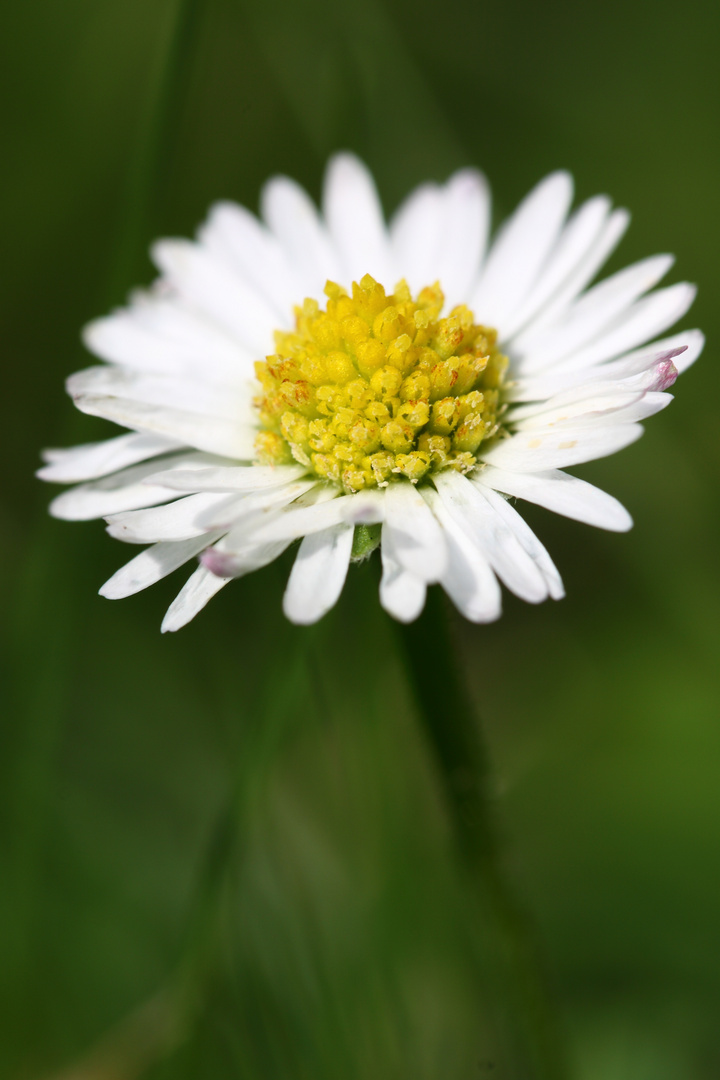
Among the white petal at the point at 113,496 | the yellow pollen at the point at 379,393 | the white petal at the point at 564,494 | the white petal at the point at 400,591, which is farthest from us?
the white petal at the point at 113,496

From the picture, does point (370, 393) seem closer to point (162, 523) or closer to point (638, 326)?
point (162, 523)

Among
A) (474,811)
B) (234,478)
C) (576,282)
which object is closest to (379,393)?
(234,478)

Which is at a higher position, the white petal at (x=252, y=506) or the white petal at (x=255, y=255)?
the white petal at (x=255, y=255)

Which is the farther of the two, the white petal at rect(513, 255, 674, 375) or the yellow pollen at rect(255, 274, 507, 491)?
the white petal at rect(513, 255, 674, 375)

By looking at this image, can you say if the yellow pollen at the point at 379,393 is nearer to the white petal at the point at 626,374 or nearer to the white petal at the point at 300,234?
Answer: the white petal at the point at 626,374

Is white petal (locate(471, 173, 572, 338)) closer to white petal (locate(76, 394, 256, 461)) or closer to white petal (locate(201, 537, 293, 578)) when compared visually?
white petal (locate(76, 394, 256, 461))

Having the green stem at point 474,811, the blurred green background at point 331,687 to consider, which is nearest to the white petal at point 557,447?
the green stem at point 474,811

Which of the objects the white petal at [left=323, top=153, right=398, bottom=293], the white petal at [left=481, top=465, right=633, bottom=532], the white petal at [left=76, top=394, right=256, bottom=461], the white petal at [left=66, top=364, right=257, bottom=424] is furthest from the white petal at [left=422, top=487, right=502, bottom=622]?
the white petal at [left=323, top=153, right=398, bottom=293]
